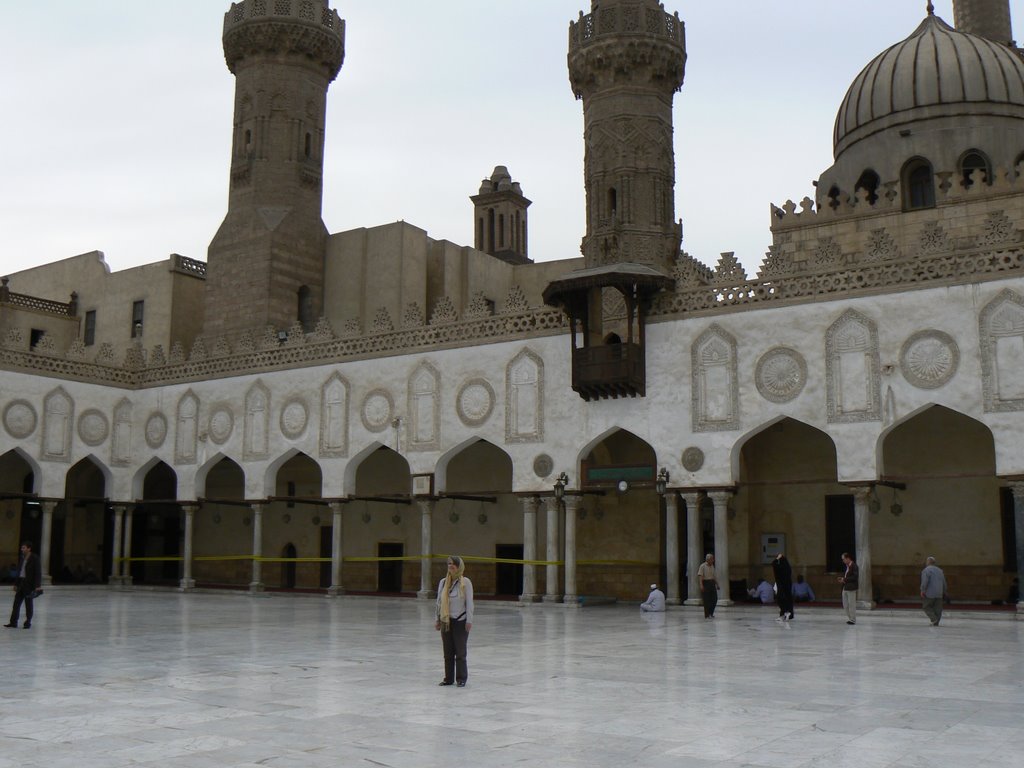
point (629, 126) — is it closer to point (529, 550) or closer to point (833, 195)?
point (833, 195)

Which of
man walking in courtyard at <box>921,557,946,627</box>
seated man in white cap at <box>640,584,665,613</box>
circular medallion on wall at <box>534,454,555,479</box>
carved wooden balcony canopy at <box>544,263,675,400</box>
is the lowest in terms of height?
seated man in white cap at <box>640,584,665,613</box>

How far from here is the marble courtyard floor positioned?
246 inches

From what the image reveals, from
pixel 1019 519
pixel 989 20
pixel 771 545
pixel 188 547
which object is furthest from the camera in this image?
pixel 989 20

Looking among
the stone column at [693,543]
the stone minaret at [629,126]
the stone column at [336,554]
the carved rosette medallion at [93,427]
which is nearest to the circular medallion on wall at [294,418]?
the stone column at [336,554]

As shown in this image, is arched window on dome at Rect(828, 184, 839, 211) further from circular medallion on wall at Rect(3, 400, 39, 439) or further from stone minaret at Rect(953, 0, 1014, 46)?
circular medallion on wall at Rect(3, 400, 39, 439)

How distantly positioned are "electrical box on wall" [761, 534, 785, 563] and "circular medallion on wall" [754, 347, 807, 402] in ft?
13.2

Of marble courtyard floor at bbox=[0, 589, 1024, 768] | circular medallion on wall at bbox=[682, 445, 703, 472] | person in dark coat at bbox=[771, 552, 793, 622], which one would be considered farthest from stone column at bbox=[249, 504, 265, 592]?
person in dark coat at bbox=[771, 552, 793, 622]

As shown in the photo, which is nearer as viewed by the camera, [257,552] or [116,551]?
[257,552]

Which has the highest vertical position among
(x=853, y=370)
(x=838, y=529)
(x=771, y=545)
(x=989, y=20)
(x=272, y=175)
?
(x=989, y=20)

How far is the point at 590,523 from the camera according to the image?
78.2 ft

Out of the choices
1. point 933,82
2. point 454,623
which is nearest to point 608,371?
point 933,82

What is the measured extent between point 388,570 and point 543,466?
7393 mm

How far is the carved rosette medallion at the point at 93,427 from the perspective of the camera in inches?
1086

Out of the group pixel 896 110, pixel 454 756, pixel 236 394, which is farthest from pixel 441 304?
pixel 454 756
